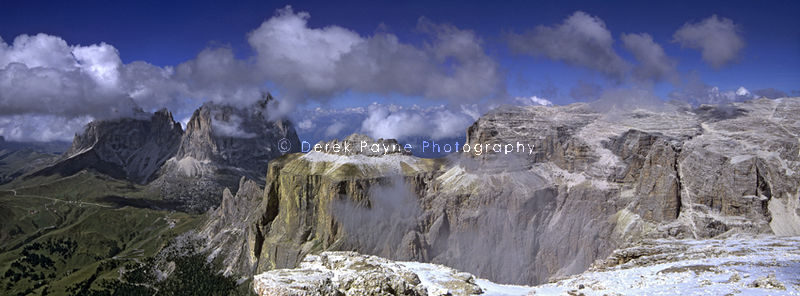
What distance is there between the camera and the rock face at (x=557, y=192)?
3821 inches

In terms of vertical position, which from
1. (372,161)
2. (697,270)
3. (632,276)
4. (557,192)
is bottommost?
(632,276)

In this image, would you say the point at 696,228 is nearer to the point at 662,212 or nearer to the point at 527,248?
the point at 662,212

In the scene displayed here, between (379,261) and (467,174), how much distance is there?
3456 inches

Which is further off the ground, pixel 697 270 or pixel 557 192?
pixel 557 192

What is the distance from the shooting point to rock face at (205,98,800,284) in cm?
9706

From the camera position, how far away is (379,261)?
60.8 meters

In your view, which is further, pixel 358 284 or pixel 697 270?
pixel 697 270

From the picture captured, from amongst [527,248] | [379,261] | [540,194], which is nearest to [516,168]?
[540,194]

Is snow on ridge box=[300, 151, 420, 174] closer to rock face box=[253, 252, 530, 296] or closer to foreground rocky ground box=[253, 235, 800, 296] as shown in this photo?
foreground rocky ground box=[253, 235, 800, 296]

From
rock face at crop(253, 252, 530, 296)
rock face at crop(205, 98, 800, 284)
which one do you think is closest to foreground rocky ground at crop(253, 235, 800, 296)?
rock face at crop(253, 252, 530, 296)

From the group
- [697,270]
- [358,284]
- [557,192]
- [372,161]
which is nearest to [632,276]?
[697,270]

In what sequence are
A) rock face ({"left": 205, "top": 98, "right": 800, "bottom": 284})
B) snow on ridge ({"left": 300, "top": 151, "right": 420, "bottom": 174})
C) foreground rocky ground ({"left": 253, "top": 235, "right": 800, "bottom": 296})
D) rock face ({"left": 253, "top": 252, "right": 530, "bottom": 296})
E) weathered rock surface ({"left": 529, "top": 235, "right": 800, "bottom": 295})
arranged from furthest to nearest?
snow on ridge ({"left": 300, "top": 151, "right": 420, "bottom": 174}) < rock face ({"left": 205, "top": 98, "right": 800, "bottom": 284}) < weathered rock surface ({"left": 529, "top": 235, "right": 800, "bottom": 295}) < foreground rocky ground ({"left": 253, "top": 235, "right": 800, "bottom": 296}) < rock face ({"left": 253, "top": 252, "right": 530, "bottom": 296})

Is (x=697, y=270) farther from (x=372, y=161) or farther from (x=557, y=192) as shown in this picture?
(x=372, y=161)

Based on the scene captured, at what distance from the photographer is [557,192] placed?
124812 millimetres
